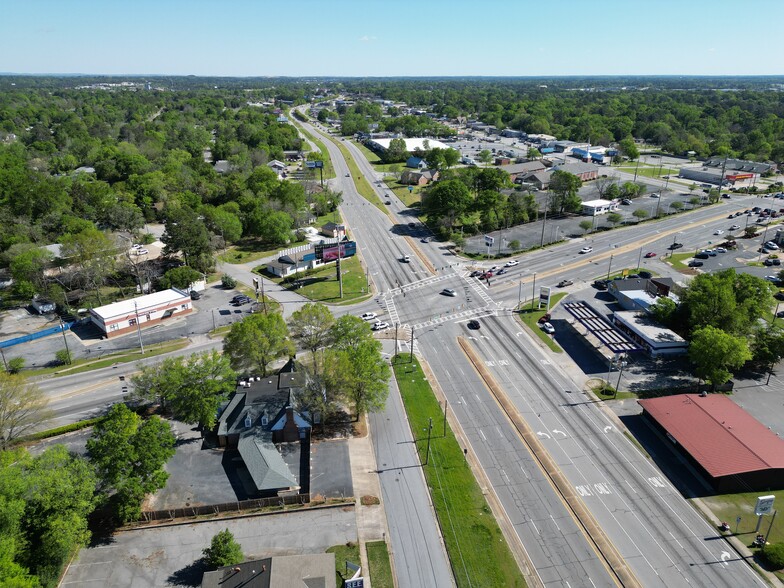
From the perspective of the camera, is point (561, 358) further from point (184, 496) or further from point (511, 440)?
point (184, 496)

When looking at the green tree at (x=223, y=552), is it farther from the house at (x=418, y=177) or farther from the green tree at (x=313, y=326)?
the house at (x=418, y=177)

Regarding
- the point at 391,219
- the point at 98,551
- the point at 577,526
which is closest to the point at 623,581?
the point at 577,526

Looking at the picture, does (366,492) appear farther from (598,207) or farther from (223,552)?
(598,207)

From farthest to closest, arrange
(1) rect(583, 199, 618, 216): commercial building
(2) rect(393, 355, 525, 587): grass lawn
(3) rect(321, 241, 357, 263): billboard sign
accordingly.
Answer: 1. (1) rect(583, 199, 618, 216): commercial building
2. (3) rect(321, 241, 357, 263): billboard sign
3. (2) rect(393, 355, 525, 587): grass lawn

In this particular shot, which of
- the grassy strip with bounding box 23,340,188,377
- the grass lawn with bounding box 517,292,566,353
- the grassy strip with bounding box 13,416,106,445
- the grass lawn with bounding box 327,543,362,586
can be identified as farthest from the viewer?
the grass lawn with bounding box 517,292,566,353

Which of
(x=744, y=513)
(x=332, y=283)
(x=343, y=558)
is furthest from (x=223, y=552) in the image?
(x=332, y=283)

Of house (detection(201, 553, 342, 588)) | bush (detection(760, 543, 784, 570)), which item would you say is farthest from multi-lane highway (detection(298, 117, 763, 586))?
house (detection(201, 553, 342, 588))

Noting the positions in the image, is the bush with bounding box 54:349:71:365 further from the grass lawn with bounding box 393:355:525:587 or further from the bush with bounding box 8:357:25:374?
the grass lawn with bounding box 393:355:525:587
